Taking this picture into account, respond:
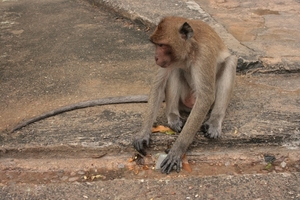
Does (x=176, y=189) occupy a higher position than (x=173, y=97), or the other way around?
(x=173, y=97)

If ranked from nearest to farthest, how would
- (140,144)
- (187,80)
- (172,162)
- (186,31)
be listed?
1. (186,31)
2. (172,162)
3. (140,144)
4. (187,80)

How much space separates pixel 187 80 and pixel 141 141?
30.3 inches

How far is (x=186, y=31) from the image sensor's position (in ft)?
10.6

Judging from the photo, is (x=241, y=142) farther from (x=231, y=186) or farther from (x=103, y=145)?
(x=103, y=145)

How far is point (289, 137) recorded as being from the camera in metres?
3.57

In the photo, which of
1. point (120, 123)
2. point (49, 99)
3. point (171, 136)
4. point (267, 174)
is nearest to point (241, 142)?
point (267, 174)

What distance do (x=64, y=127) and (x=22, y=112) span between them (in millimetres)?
597

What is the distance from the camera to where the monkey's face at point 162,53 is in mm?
3184

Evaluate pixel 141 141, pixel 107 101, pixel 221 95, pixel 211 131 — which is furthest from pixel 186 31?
pixel 107 101

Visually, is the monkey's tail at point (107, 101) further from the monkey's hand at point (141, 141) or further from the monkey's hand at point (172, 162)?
the monkey's hand at point (172, 162)

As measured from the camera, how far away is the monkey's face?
10.4 ft

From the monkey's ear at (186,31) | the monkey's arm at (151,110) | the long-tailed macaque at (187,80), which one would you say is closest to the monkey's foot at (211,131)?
the long-tailed macaque at (187,80)

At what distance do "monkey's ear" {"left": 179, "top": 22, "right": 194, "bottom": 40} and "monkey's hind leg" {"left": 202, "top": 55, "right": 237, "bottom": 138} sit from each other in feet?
2.19

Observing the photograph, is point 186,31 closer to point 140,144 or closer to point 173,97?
point 173,97
